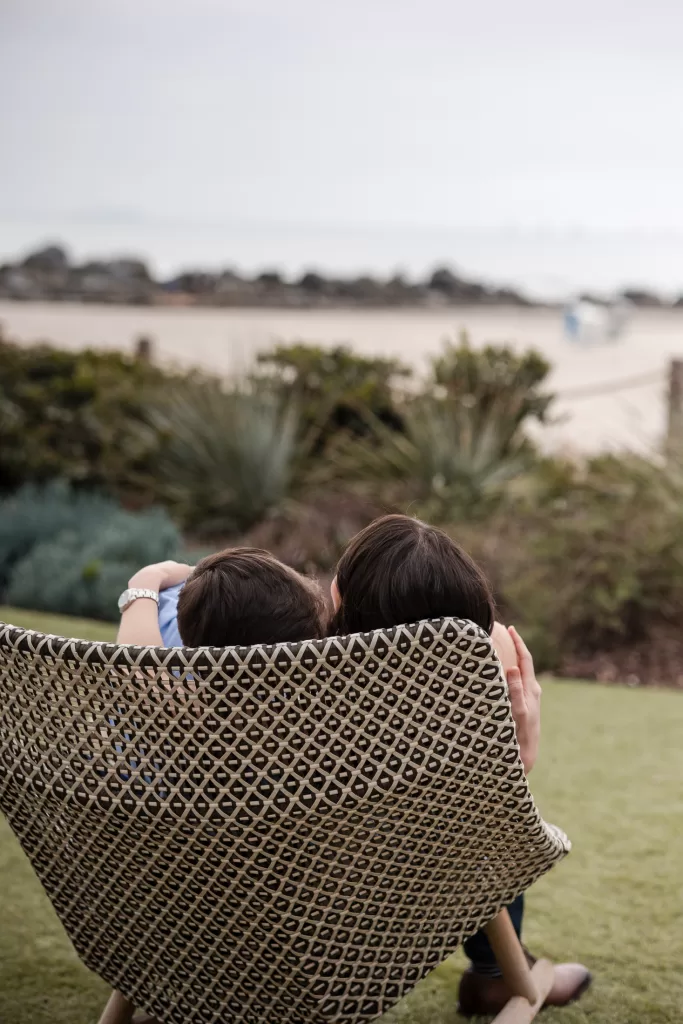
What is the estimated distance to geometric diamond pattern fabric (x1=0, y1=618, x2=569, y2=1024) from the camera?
5.31ft

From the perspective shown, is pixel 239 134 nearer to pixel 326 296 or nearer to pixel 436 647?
pixel 326 296

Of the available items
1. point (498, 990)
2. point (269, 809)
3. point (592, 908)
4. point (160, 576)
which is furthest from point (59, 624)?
point (269, 809)

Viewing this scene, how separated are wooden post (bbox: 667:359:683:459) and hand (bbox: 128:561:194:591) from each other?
13.9ft

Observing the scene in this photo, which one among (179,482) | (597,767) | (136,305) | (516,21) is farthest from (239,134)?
(597,767)

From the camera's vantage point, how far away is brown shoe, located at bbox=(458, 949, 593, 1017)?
2.26 m

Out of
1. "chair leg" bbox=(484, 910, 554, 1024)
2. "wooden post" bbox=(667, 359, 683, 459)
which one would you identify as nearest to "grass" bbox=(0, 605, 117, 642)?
"wooden post" bbox=(667, 359, 683, 459)

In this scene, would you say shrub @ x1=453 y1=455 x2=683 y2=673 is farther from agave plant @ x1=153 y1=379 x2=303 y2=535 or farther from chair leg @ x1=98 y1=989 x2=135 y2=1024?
chair leg @ x1=98 y1=989 x2=135 y2=1024

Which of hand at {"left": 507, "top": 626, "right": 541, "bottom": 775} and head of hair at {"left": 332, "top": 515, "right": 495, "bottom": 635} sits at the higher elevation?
head of hair at {"left": 332, "top": 515, "right": 495, "bottom": 635}

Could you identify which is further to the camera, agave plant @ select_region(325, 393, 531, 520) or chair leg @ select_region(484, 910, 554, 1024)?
agave plant @ select_region(325, 393, 531, 520)

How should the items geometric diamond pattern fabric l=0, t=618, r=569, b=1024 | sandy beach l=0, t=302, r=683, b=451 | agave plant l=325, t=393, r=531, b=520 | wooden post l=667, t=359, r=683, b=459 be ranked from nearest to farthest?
geometric diamond pattern fabric l=0, t=618, r=569, b=1024
wooden post l=667, t=359, r=683, b=459
agave plant l=325, t=393, r=531, b=520
sandy beach l=0, t=302, r=683, b=451

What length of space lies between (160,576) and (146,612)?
0.27 ft

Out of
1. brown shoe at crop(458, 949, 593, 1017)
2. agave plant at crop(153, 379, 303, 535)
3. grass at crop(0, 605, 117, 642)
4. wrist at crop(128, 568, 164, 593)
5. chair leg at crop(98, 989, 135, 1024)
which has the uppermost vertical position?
wrist at crop(128, 568, 164, 593)

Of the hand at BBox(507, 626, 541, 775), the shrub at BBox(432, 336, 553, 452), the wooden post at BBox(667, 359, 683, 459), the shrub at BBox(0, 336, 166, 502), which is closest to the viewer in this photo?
the hand at BBox(507, 626, 541, 775)

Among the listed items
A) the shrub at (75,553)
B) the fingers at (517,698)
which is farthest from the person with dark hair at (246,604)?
the shrub at (75,553)
